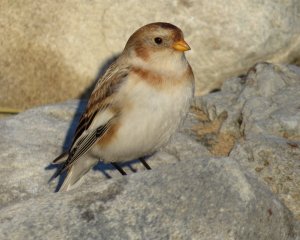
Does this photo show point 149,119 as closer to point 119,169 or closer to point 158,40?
point 158,40

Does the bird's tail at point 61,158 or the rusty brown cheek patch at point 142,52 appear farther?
the bird's tail at point 61,158

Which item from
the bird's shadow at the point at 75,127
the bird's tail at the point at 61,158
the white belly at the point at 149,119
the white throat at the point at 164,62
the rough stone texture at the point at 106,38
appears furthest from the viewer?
the rough stone texture at the point at 106,38

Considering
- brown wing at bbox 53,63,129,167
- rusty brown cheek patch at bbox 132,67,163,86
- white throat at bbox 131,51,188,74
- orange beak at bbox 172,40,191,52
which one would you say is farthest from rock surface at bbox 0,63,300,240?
orange beak at bbox 172,40,191,52

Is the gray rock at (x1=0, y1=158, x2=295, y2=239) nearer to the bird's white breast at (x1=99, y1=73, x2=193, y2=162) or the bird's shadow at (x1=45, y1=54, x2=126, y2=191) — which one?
the bird's white breast at (x1=99, y1=73, x2=193, y2=162)

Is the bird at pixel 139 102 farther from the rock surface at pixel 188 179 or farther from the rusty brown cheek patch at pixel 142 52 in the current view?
the rock surface at pixel 188 179

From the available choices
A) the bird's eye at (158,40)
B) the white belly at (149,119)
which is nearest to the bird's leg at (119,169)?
the white belly at (149,119)

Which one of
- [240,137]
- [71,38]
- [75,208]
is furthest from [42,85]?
[75,208]

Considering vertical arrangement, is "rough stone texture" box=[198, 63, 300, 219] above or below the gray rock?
below
